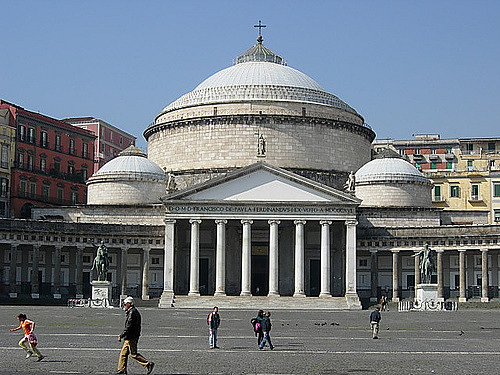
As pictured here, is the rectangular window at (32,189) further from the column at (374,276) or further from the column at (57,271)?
the column at (374,276)

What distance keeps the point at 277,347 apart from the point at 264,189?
4863cm

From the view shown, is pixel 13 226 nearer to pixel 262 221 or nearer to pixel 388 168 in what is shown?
pixel 262 221

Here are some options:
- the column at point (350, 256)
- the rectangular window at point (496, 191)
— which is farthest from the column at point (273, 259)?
A: the rectangular window at point (496, 191)

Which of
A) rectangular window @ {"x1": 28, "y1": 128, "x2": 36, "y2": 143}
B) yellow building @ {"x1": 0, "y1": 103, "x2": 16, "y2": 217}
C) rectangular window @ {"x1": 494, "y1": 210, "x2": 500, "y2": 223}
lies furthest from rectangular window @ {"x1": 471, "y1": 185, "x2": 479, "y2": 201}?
yellow building @ {"x1": 0, "y1": 103, "x2": 16, "y2": 217}

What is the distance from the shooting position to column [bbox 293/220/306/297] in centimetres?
8394

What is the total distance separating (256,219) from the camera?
85062mm

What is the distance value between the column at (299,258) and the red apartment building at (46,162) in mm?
33402

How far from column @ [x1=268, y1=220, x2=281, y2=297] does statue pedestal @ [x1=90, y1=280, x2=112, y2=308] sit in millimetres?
14256

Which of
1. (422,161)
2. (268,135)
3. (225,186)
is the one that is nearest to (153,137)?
(268,135)

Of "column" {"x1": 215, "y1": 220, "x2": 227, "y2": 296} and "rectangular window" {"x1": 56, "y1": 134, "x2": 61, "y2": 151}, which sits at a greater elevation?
"rectangular window" {"x1": 56, "y1": 134, "x2": 61, "y2": 151}

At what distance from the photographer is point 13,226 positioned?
84.8 m

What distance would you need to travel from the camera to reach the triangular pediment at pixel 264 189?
8456cm

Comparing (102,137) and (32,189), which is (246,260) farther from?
(102,137)

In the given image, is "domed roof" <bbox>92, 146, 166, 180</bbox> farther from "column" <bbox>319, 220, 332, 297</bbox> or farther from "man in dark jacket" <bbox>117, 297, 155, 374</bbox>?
"man in dark jacket" <bbox>117, 297, 155, 374</bbox>
